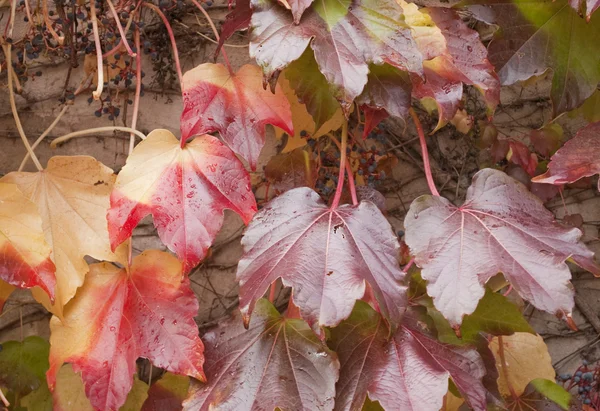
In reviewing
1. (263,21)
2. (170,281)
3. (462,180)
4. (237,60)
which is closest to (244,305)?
(170,281)

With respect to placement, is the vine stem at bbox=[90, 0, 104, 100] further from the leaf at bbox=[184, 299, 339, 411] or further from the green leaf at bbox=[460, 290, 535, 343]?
the green leaf at bbox=[460, 290, 535, 343]

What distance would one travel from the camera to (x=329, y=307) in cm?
86

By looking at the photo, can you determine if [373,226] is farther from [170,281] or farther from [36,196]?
[36,196]

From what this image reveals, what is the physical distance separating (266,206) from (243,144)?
132 millimetres

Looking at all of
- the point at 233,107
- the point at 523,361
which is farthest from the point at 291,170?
the point at 523,361

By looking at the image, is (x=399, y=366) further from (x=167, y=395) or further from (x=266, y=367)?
(x=167, y=395)

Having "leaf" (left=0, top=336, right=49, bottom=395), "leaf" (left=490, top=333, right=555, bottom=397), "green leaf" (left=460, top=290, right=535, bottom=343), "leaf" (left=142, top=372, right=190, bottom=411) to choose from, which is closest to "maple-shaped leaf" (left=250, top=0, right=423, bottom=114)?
"green leaf" (left=460, top=290, right=535, bottom=343)

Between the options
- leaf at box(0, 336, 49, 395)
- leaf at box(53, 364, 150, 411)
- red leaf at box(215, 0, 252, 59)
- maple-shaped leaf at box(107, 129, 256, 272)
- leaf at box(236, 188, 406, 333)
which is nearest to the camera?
leaf at box(236, 188, 406, 333)

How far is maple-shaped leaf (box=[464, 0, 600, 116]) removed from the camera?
3.87 ft

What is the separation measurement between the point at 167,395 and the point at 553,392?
31.6 inches

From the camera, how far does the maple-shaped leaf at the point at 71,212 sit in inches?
41.6

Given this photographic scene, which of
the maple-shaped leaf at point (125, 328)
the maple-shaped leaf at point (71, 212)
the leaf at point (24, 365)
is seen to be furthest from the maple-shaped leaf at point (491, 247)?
the leaf at point (24, 365)

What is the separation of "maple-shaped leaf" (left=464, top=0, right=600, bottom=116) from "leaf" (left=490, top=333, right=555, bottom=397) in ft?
1.84

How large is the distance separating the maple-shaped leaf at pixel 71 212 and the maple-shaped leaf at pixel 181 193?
9 cm
